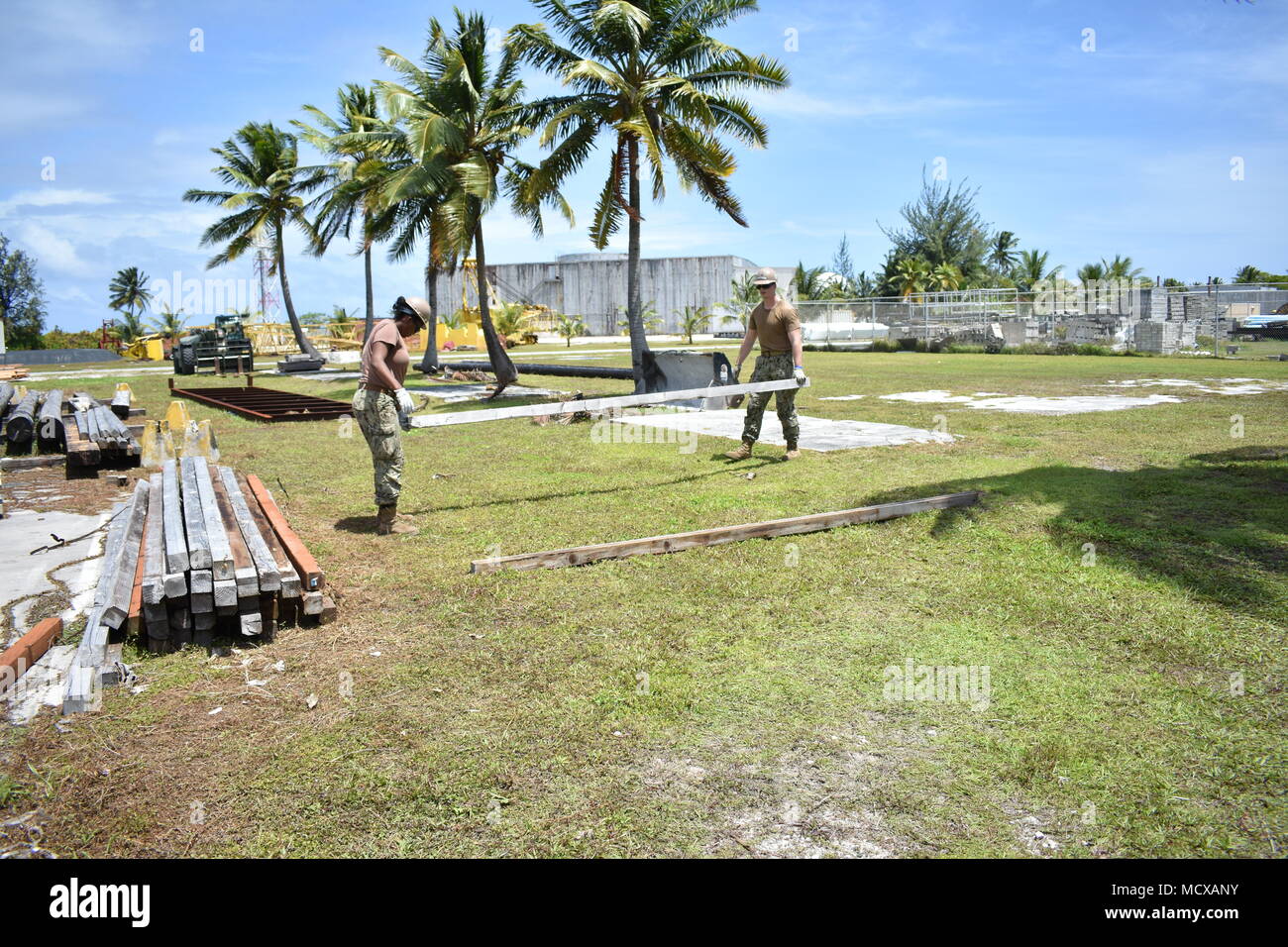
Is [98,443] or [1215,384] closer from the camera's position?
[98,443]

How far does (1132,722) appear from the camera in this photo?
12.5ft

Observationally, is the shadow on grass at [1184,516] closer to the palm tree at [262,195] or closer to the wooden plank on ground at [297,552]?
the wooden plank on ground at [297,552]

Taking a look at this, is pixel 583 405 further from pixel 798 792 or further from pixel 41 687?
pixel 798 792

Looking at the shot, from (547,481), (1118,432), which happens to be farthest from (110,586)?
(1118,432)

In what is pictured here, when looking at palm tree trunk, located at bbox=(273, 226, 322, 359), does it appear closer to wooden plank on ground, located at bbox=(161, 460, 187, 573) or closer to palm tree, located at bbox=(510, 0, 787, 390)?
palm tree, located at bbox=(510, 0, 787, 390)

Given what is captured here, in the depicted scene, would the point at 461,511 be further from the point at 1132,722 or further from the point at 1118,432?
the point at 1118,432

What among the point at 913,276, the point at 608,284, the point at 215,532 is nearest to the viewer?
the point at 215,532

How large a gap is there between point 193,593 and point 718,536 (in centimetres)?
351

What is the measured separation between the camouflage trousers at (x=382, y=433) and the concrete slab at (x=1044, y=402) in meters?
10.1

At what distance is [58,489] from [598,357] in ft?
89.1

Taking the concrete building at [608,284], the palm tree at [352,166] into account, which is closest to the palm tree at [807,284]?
the concrete building at [608,284]

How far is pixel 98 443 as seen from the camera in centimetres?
1095

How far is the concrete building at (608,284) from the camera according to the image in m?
64.7

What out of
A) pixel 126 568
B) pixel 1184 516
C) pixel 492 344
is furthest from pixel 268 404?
pixel 1184 516
